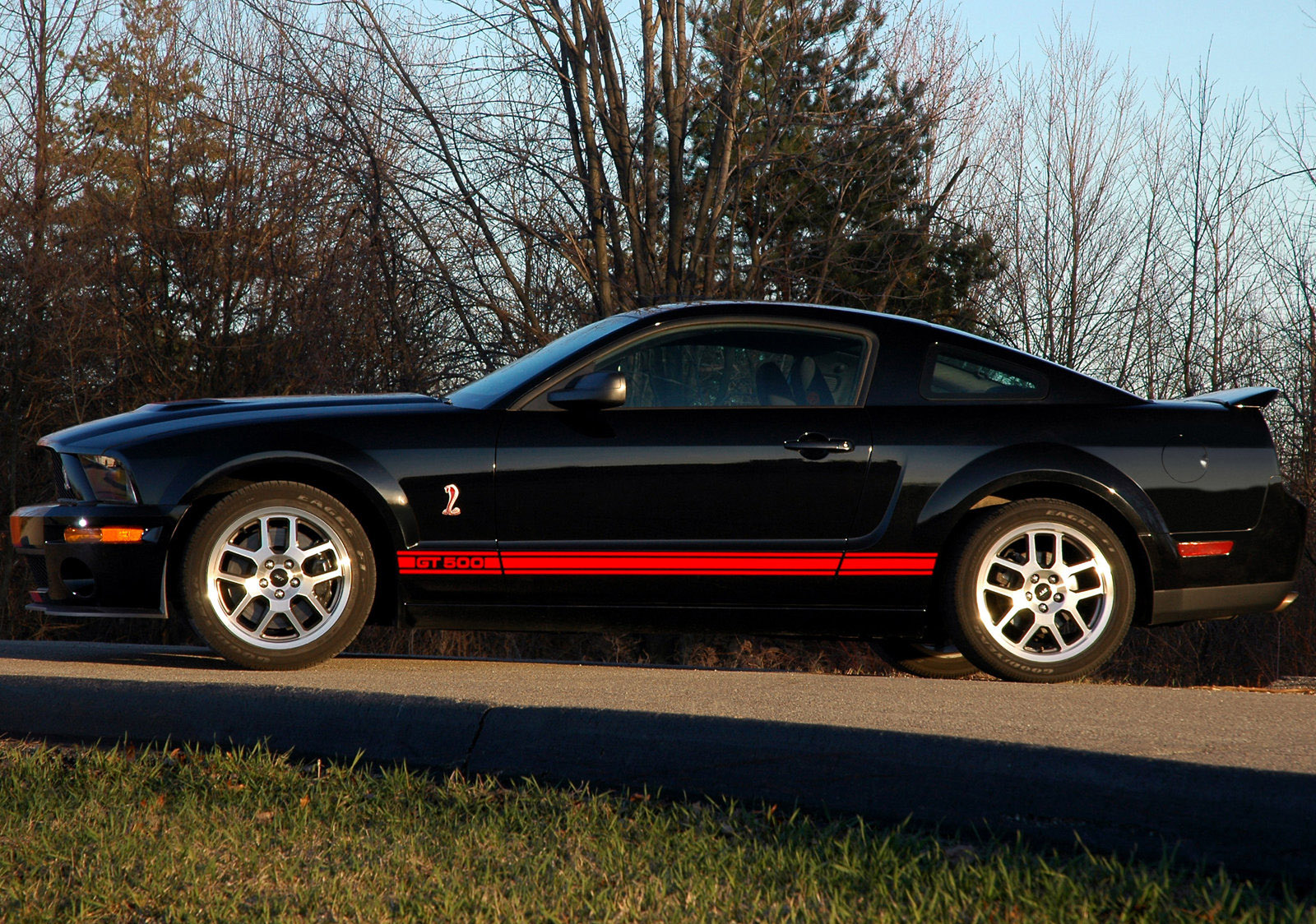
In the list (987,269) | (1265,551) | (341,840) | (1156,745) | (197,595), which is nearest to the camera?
(341,840)

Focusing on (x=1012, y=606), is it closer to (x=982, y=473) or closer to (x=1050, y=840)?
(x=982, y=473)

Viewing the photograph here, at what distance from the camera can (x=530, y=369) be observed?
493cm

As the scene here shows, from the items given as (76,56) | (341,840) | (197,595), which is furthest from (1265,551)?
(76,56)

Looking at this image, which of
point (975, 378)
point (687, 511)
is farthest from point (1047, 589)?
point (687, 511)

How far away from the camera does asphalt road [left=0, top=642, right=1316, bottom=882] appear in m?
3.01

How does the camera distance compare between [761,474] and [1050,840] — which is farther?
[761,474]

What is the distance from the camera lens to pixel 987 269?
15023 millimetres

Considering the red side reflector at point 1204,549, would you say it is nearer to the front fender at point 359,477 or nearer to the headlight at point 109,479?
the front fender at point 359,477

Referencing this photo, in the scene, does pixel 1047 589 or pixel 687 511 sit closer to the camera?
pixel 687 511

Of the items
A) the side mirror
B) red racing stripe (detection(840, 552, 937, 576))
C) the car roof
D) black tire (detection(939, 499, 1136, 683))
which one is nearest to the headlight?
the side mirror

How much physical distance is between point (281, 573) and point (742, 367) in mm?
1985

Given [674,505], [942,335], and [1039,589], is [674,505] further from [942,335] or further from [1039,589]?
[1039,589]

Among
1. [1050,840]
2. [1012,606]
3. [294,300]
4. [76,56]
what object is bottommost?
[1050,840]

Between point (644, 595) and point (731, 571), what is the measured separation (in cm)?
35
